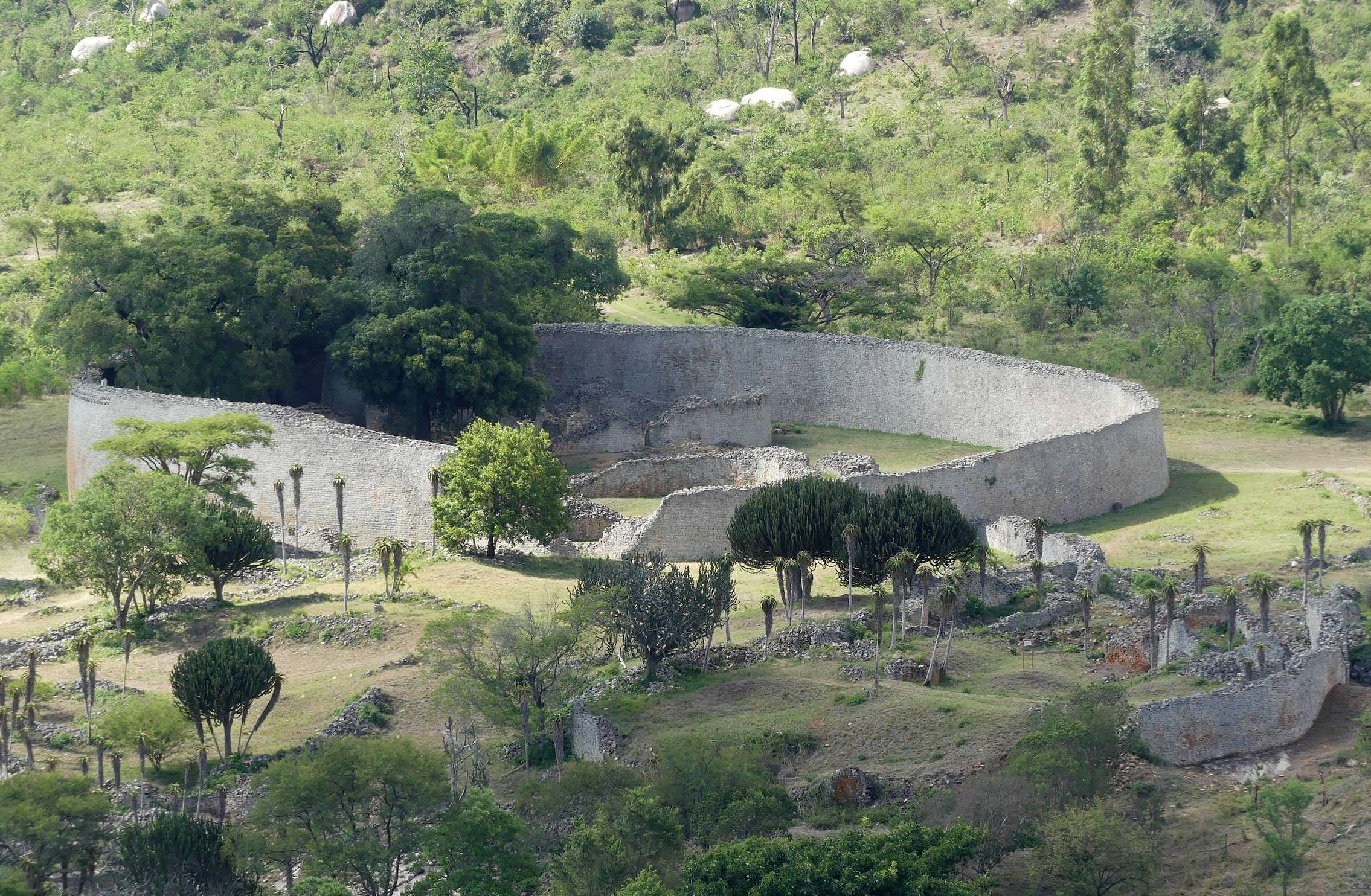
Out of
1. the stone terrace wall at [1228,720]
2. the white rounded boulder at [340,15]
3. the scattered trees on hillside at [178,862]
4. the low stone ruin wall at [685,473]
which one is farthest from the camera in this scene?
the white rounded boulder at [340,15]

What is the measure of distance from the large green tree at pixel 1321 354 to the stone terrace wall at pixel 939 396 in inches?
229

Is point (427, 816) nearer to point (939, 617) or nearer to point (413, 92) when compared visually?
point (939, 617)

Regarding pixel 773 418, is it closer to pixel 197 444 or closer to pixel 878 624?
pixel 197 444

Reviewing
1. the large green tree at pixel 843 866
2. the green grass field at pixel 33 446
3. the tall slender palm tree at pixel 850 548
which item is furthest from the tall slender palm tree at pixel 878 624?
the green grass field at pixel 33 446

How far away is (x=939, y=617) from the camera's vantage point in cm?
4322

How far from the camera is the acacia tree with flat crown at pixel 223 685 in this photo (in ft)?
126

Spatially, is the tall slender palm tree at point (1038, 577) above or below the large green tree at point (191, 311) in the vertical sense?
below

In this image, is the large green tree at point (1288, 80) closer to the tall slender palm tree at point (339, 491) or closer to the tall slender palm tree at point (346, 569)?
the tall slender palm tree at point (339, 491)

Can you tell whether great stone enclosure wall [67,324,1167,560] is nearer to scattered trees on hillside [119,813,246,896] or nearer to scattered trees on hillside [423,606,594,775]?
scattered trees on hillside [423,606,594,775]

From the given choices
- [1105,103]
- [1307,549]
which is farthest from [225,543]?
[1105,103]

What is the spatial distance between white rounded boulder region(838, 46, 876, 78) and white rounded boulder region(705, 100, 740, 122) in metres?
Result: 6.12

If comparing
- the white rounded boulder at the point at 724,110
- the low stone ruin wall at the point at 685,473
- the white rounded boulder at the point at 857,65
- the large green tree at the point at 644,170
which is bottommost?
the low stone ruin wall at the point at 685,473

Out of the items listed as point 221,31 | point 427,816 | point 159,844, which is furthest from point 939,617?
point 221,31

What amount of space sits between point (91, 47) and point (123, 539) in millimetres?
87752
